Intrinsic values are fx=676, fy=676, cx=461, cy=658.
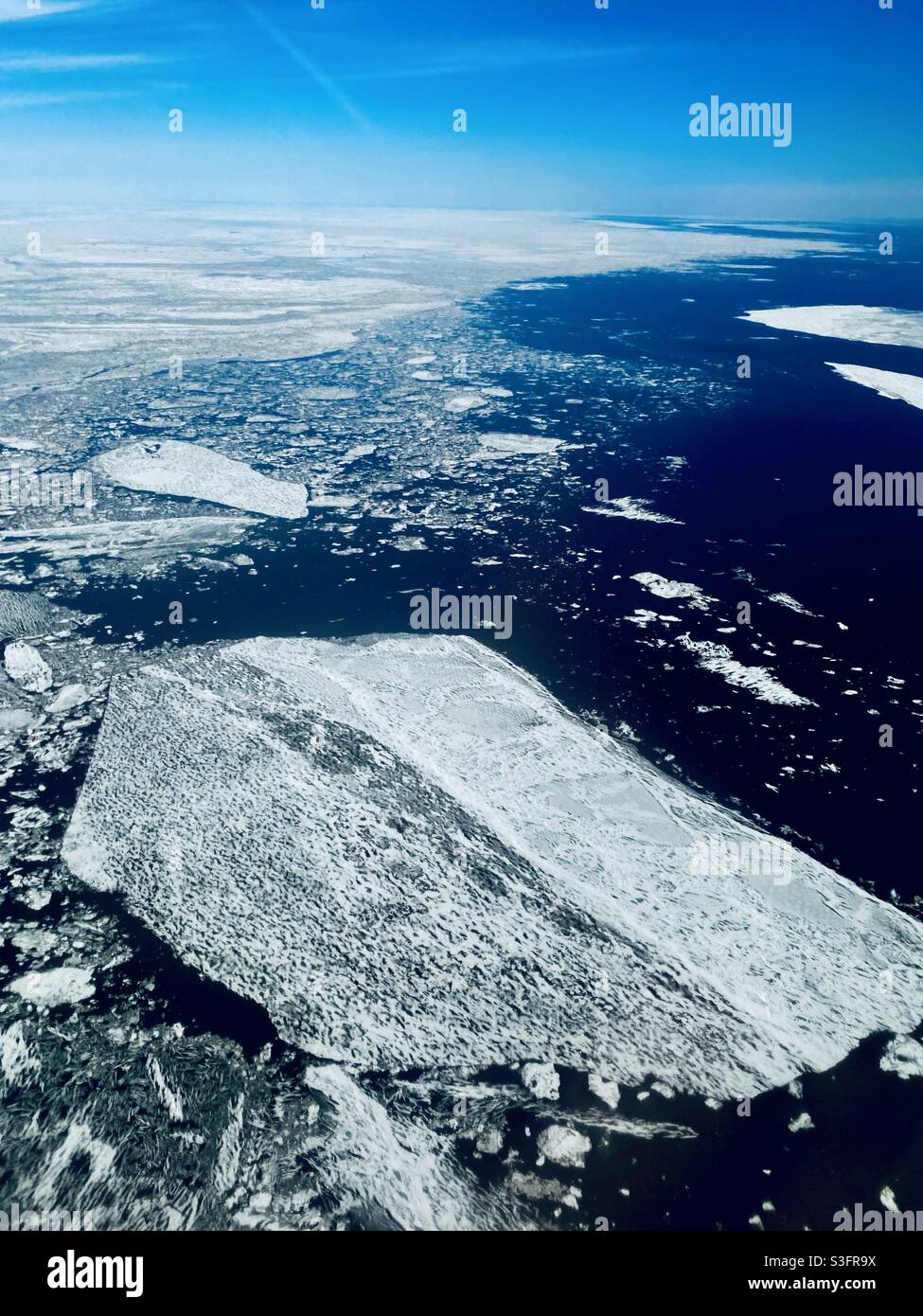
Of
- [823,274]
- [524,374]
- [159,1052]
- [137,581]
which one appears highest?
[823,274]

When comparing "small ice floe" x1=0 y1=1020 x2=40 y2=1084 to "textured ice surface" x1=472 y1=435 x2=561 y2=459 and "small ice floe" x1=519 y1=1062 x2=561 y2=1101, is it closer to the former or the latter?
"small ice floe" x1=519 y1=1062 x2=561 y2=1101

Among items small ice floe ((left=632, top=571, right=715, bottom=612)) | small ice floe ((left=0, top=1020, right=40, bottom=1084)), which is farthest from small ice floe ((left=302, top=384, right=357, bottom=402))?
small ice floe ((left=0, top=1020, right=40, bottom=1084))

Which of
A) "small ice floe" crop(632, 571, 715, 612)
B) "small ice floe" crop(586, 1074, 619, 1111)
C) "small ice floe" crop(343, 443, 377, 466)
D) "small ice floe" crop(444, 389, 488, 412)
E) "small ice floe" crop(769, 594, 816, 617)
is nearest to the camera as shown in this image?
"small ice floe" crop(586, 1074, 619, 1111)

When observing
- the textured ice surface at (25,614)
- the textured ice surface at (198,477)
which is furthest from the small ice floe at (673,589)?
the textured ice surface at (25,614)

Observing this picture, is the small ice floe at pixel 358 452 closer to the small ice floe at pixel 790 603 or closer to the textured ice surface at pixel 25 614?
the textured ice surface at pixel 25 614

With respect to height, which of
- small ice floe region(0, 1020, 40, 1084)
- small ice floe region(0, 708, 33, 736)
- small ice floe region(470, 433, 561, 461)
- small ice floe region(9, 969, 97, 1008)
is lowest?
small ice floe region(0, 1020, 40, 1084)

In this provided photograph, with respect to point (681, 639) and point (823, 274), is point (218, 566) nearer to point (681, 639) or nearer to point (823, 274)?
point (681, 639)
